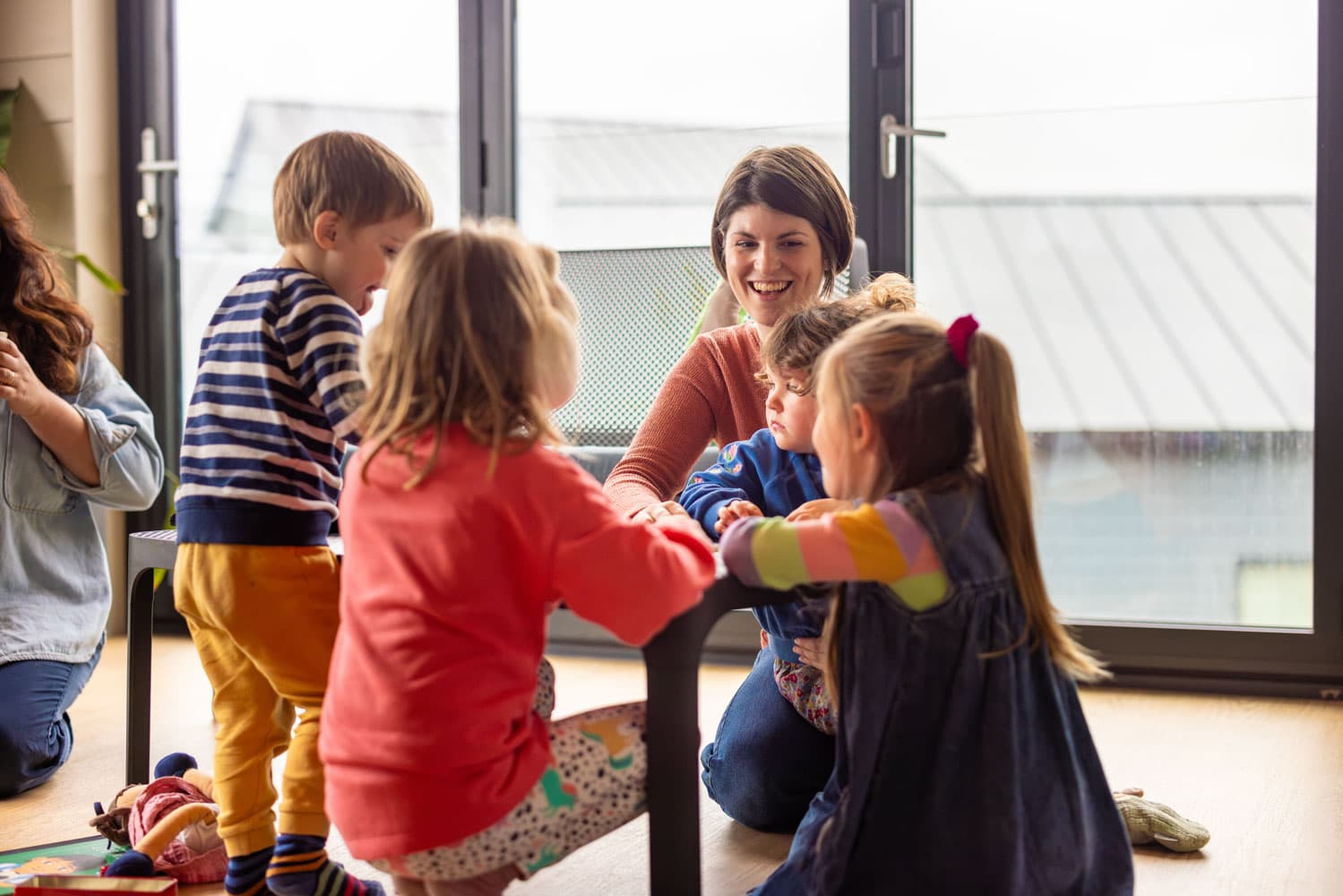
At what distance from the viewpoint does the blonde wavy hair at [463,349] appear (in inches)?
46.7

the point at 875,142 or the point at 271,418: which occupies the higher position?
the point at 875,142

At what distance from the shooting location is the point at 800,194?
1905 millimetres

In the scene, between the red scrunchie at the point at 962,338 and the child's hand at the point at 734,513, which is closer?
the red scrunchie at the point at 962,338

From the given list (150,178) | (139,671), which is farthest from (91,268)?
(139,671)

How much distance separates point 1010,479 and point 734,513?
35 cm

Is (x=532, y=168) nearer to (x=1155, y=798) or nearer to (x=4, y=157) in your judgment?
(x=4, y=157)

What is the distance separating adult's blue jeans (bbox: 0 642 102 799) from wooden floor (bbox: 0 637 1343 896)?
1.3 inches

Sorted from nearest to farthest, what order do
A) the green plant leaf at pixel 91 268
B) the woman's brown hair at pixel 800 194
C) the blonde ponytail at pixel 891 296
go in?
the blonde ponytail at pixel 891 296, the woman's brown hair at pixel 800 194, the green plant leaf at pixel 91 268

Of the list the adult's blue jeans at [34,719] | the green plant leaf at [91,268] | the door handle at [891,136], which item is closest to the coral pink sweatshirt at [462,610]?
the adult's blue jeans at [34,719]

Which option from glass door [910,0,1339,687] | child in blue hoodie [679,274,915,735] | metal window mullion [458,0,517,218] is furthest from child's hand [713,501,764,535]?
metal window mullion [458,0,517,218]

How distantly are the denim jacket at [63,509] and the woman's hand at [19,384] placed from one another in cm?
9

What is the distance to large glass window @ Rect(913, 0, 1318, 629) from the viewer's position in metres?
2.74

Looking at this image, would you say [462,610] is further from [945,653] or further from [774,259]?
[774,259]

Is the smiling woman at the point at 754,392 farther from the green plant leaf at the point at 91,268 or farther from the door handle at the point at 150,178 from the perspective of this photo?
the door handle at the point at 150,178
